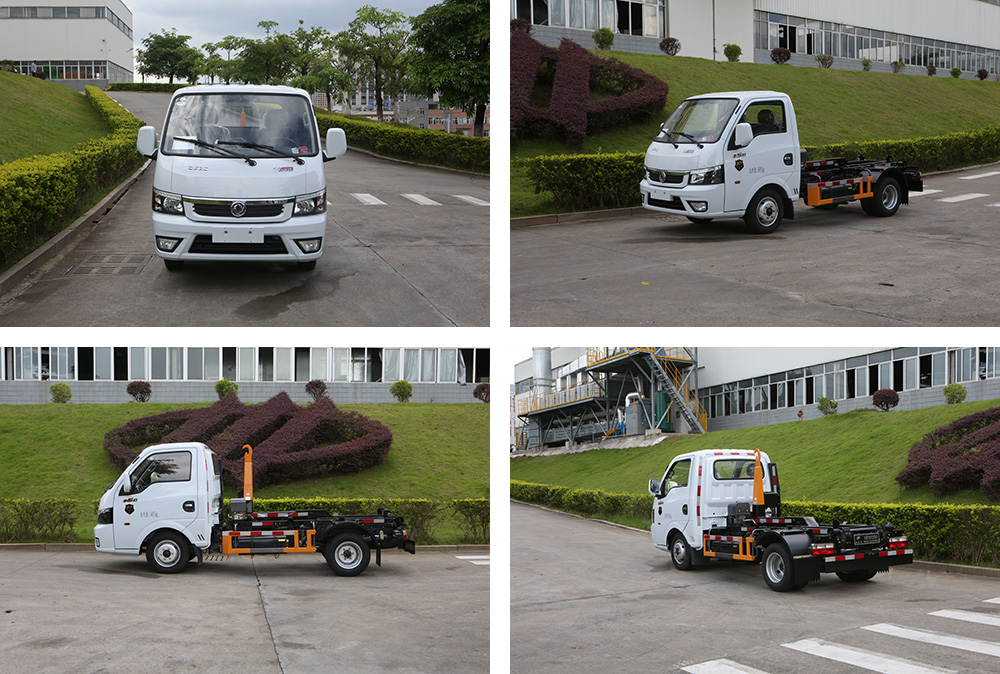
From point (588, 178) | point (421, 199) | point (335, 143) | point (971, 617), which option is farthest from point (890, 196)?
point (335, 143)

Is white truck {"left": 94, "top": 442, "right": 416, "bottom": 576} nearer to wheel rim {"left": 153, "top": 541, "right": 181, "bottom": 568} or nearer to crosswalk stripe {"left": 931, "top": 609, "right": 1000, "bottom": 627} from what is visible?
wheel rim {"left": 153, "top": 541, "right": 181, "bottom": 568}

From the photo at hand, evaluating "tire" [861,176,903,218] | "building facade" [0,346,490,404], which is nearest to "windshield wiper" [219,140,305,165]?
"tire" [861,176,903,218]

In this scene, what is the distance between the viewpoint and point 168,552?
33.8ft

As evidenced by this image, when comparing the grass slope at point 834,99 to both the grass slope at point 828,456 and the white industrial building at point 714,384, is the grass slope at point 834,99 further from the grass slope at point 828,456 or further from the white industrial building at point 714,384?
the grass slope at point 828,456

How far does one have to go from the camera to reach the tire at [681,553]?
10727 mm

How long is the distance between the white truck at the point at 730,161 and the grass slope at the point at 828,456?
5142mm

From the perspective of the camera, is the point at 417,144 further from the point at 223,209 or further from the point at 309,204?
the point at 223,209

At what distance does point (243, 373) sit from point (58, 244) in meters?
10.6

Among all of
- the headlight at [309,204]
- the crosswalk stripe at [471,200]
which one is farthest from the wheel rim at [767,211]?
the headlight at [309,204]

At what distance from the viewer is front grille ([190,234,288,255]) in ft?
22.8

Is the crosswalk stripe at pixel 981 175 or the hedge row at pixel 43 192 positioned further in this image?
the crosswalk stripe at pixel 981 175

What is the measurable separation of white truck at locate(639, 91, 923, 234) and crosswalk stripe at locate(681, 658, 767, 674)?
258 inches

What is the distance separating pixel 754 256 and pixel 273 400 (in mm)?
10170

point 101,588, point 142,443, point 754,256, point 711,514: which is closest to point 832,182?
point 754,256
